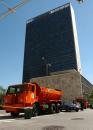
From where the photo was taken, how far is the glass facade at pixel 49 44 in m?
145

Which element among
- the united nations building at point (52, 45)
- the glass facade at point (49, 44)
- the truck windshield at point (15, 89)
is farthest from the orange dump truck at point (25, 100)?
the glass facade at point (49, 44)

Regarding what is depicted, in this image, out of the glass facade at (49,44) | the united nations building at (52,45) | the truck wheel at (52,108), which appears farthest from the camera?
the glass facade at (49,44)

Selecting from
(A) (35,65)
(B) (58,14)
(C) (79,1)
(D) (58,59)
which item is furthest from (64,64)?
(C) (79,1)

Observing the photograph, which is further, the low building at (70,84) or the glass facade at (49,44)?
the glass facade at (49,44)

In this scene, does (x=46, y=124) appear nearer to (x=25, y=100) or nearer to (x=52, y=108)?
(x=25, y=100)

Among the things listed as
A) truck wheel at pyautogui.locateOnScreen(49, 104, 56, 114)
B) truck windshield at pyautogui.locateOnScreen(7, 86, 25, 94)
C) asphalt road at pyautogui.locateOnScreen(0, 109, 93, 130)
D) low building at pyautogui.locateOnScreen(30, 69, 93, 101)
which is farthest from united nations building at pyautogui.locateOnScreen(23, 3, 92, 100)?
asphalt road at pyautogui.locateOnScreen(0, 109, 93, 130)

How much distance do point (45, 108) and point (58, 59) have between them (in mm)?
121240

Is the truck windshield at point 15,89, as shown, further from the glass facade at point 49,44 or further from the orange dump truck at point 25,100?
the glass facade at point 49,44

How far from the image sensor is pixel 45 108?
27.4 metres

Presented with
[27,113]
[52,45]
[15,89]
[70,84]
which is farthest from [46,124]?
[52,45]

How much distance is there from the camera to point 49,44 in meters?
157

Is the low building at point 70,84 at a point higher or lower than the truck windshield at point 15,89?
higher

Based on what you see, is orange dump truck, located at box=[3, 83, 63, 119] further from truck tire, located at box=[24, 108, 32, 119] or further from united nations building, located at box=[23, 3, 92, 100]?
united nations building, located at box=[23, 3, 92, 100]

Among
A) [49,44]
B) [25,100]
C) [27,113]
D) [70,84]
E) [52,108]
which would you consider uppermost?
[49,44]
